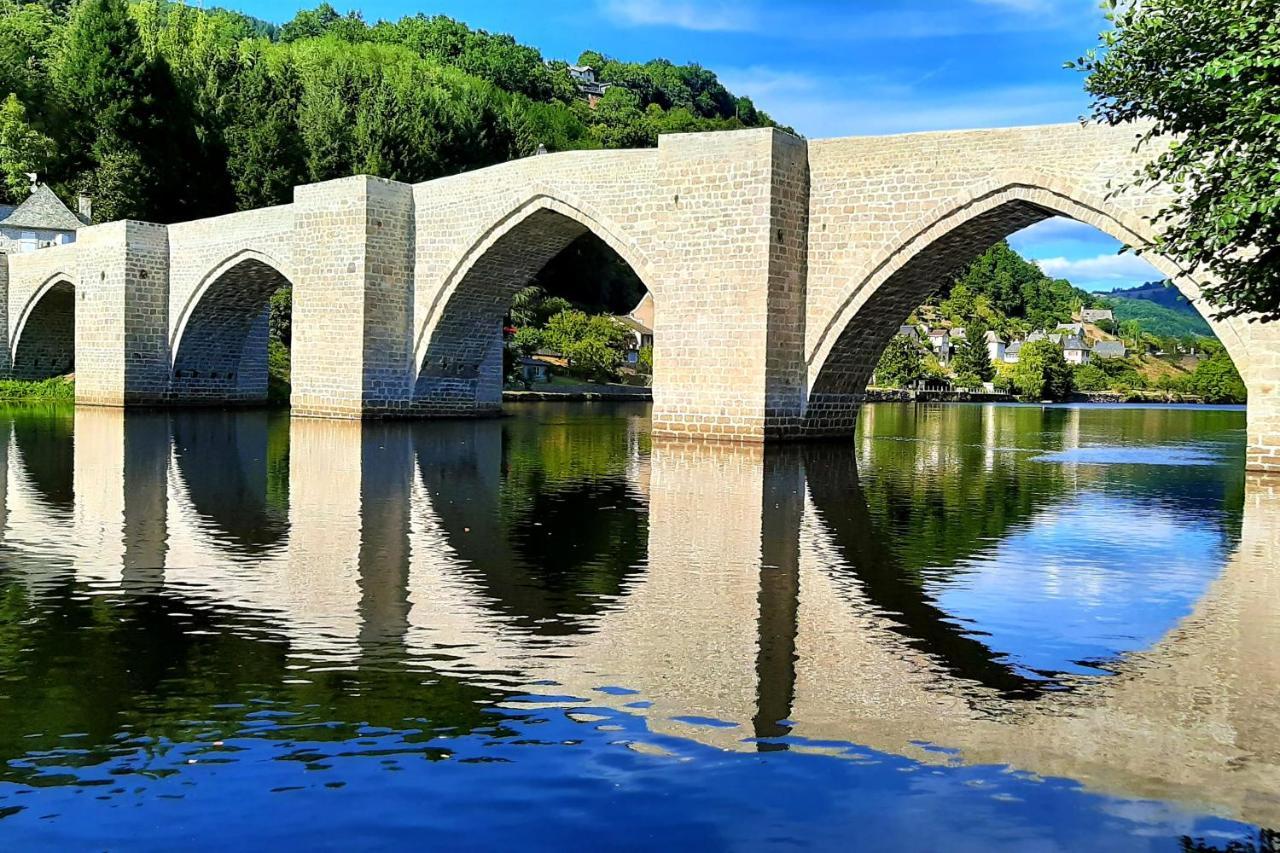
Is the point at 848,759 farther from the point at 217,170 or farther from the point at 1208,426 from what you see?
the point at 217,170

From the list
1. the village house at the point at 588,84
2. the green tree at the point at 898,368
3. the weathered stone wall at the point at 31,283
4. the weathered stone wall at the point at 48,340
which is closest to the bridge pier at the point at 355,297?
the weathered stone wall at the point at 31,283

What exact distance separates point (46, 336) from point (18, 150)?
37.4ft

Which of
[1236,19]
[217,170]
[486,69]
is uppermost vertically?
[486,69]

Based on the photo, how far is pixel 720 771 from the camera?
4141mm

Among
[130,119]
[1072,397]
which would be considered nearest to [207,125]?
[130,119]

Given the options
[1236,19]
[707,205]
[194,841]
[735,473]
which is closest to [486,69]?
[707,205]

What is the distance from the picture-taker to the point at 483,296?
27219 millimetres

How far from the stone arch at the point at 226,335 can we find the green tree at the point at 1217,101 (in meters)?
25.8

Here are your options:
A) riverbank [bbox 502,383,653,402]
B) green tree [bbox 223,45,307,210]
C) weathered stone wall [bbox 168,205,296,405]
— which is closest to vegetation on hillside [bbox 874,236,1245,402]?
riverbank [bbox 502,383,653,402]

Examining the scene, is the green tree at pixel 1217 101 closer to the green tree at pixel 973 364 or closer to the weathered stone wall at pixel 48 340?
the weathered stone wall at pixel 48 340

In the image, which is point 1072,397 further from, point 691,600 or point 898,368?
point 691,600

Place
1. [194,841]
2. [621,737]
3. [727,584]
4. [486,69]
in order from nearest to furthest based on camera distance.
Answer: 1. [194,841]
2. [621,737]
3. [727,584]
4. [486,69]

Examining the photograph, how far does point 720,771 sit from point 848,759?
1.69 feet

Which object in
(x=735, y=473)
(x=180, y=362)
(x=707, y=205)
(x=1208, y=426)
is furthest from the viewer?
(x=1208, y=426)
